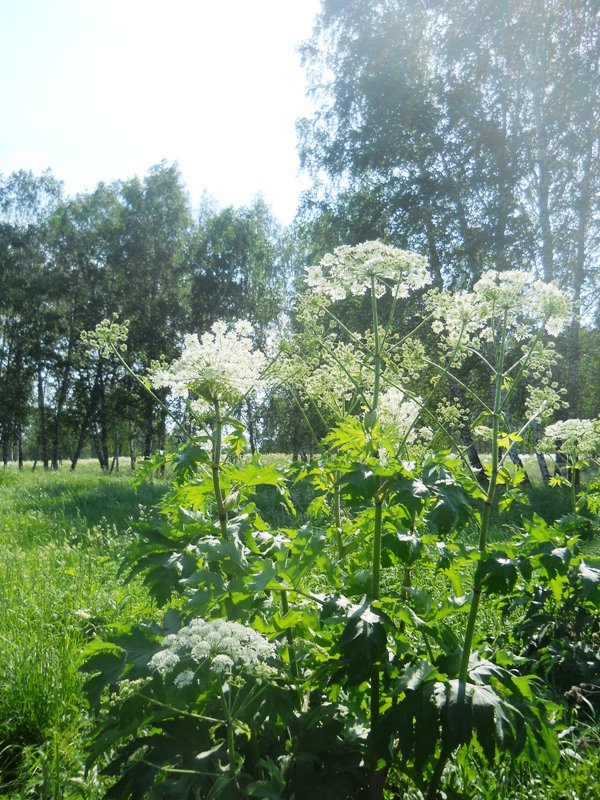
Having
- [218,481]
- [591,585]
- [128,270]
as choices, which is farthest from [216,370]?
[128,270]

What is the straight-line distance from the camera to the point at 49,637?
4.02 m

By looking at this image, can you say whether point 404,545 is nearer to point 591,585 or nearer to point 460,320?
point 591,585

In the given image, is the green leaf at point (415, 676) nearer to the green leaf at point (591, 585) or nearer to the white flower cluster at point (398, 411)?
the green leaf at point (591, 585)

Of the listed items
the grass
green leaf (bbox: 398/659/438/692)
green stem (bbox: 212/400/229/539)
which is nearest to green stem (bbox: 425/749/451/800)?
green leaf (bbox: 398/659/438/692)

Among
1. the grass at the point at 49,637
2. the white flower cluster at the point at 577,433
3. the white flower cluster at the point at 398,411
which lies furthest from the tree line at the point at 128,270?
the white flower cluster at the point at 398,411

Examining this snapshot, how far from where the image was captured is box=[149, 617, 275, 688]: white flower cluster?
5.83 ft

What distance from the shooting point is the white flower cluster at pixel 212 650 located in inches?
69.9

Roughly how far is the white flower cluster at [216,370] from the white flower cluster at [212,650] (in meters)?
1.12

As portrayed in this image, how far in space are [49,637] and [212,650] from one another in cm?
274

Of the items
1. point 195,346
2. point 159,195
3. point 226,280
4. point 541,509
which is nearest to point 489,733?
point 195,346

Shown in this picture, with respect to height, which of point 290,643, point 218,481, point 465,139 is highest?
point 465,139

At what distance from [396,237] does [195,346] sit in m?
14.0

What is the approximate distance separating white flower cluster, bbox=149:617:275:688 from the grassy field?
100 centimetres

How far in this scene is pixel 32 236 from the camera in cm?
2844
